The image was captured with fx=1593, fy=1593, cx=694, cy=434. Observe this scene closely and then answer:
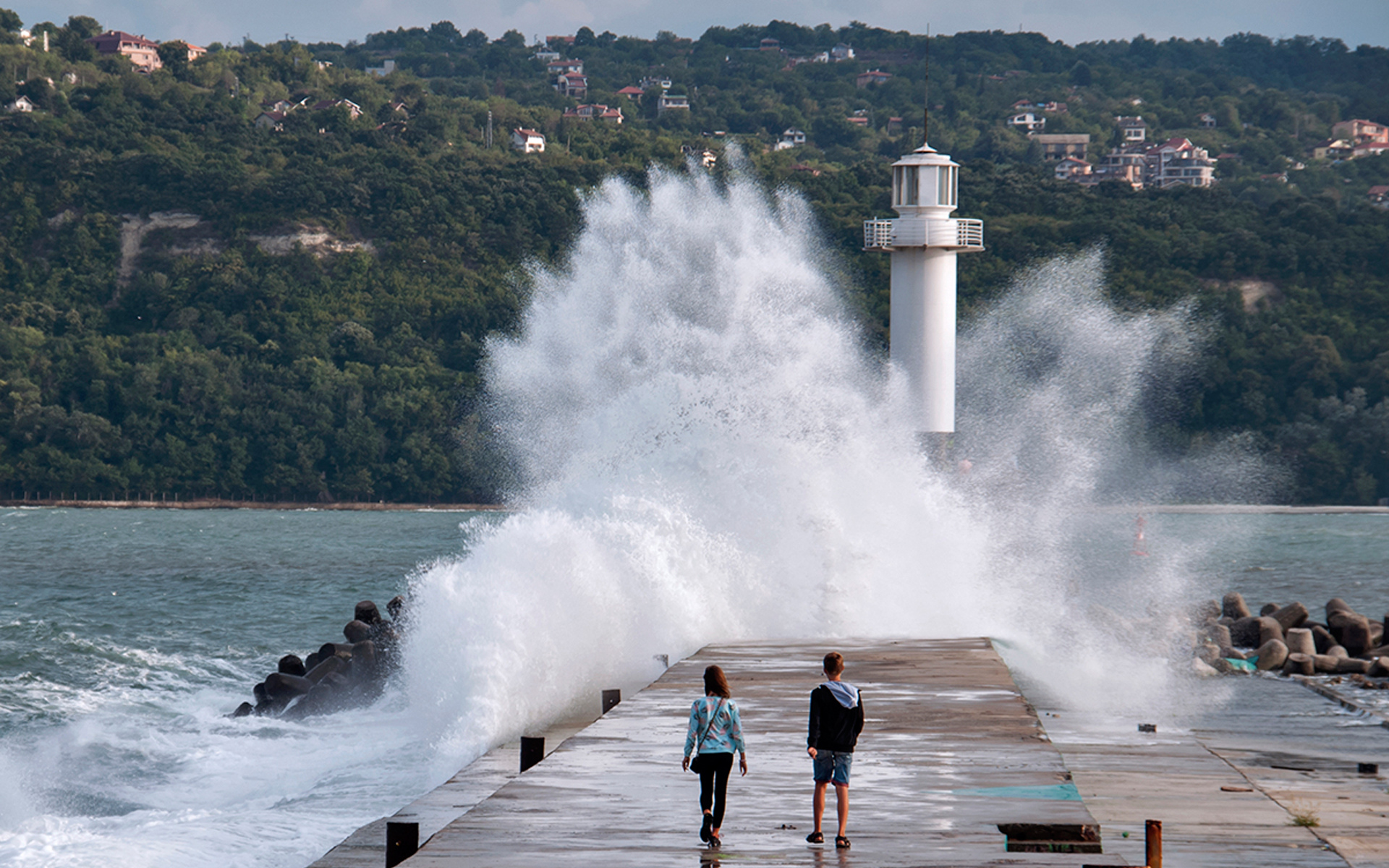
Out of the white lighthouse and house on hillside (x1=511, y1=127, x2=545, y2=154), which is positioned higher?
house on hillside (x1=511, y1=127, x2=545, y2=154)

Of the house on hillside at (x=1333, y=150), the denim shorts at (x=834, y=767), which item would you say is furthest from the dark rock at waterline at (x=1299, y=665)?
the house on hillside at (x=1333, y=150)

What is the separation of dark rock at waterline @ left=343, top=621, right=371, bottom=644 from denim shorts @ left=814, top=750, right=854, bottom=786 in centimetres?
1715

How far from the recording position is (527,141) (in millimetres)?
129750

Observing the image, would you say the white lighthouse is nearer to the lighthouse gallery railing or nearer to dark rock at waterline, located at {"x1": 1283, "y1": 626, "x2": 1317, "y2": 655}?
the lighthouse gallery railing

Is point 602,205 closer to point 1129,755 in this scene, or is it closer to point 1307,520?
point 1129,755

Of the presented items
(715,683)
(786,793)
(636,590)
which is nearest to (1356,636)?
(636,590)

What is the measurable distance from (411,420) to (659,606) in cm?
7390

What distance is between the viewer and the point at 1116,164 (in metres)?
163

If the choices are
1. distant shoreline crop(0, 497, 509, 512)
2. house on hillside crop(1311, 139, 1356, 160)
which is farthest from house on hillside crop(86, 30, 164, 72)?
house on hillside crop(1311, 139, 1356, 160)

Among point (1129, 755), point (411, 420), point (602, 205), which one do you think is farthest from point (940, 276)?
point (411, 420)

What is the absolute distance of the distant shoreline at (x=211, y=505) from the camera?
92.3 metres

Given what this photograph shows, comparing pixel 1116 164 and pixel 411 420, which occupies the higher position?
pixel 1116 164

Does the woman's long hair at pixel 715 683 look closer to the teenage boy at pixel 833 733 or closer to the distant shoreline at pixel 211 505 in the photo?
the teenage boy at pixel 833 733

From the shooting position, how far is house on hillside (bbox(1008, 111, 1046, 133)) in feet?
575
